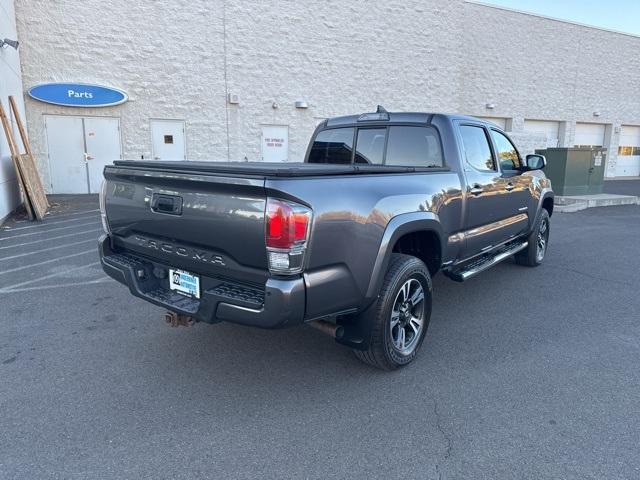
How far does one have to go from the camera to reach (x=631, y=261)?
23.7ft

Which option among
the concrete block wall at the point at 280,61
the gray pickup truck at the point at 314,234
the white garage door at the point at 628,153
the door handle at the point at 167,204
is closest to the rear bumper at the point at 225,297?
the gray pickup truck at the point at 314,234

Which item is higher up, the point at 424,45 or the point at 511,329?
the point at 424,45

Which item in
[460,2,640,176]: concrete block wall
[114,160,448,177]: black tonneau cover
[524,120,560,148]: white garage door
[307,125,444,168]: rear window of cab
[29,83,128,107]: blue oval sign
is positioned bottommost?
[114,160,448,177]: black tonneau cover

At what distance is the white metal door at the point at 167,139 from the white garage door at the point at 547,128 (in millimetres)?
17385

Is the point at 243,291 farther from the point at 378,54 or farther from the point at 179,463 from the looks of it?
the point at 378,54

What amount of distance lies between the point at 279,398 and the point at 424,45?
18983 mm

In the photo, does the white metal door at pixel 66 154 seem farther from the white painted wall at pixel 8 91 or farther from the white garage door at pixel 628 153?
the white garage door at pixel 628 153

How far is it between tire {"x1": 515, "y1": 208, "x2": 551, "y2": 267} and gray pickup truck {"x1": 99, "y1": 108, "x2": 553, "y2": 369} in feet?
7.21

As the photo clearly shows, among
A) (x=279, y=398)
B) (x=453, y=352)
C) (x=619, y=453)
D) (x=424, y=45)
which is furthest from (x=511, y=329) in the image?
(x=424, y=45)

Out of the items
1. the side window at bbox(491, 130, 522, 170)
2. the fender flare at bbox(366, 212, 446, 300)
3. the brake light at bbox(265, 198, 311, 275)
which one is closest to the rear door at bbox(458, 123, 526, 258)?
the side window at bbox(491, 130, 522, 170)

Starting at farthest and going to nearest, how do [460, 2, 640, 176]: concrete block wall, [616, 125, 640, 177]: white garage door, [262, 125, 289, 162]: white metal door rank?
[616, 125, 640, 177]: white garage door
[460, 2, 640, 176]: concrete block wall
[262, 125, 289, 162]: white metal door

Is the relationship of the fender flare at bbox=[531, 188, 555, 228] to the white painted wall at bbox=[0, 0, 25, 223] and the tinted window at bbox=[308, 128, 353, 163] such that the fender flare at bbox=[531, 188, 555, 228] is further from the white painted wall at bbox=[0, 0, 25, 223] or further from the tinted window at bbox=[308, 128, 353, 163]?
the white painted wall at bbox=[0, 0, 25, 223]

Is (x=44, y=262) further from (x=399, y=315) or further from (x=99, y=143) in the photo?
(x=99, y=143)

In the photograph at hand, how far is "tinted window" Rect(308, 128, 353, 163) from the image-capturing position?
5035mm
